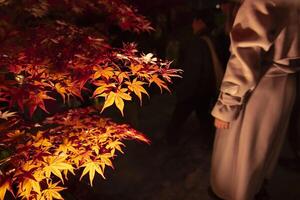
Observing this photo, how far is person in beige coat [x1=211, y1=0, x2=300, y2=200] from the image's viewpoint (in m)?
3.16

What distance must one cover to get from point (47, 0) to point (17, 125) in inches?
66.7

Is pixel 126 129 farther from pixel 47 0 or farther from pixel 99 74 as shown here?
pixel 47 0

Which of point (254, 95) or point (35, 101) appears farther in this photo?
point (254, 95)

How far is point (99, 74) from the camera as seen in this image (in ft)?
10.3

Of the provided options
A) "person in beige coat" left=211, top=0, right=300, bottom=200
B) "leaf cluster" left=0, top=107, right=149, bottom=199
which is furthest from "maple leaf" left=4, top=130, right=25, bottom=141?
"person in beige coat" left=211, top=0, right=300, bottom=200

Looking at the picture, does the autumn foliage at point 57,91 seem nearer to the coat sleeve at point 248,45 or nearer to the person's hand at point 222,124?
the coat sleeve at point 248,45

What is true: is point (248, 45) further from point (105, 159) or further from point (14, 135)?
point (14, 135)

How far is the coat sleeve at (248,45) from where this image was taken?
3.10 metres

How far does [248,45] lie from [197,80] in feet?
8.59

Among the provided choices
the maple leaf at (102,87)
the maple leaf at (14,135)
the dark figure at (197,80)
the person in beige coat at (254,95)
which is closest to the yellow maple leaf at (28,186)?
Answer: the maple leaf at (14,135)

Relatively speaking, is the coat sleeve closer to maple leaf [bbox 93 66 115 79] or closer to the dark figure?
maple leaf [bbox 93 66 115 79]

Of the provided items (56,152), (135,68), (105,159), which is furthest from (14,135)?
(135,68)

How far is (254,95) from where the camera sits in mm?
3600

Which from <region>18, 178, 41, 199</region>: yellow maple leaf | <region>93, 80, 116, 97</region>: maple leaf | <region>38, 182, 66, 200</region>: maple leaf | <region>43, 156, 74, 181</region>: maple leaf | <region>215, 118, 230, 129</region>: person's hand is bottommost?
<region>38, 182, 66, 200</region>: maple leaf
